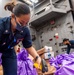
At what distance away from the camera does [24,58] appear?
2105mm

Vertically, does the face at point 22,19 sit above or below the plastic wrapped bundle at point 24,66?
above

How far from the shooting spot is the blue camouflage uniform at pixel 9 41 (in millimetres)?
1119

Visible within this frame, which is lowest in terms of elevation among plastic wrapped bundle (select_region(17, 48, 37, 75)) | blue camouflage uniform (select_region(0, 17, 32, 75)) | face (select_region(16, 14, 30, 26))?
plastic wrapped bundle (select_region(17, 48, 37, 75))

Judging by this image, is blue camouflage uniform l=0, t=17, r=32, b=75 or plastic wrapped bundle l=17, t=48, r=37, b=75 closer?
blue camouflage uniform l=0, t=17, r=32, b=75

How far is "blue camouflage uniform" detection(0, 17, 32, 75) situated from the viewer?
112cm

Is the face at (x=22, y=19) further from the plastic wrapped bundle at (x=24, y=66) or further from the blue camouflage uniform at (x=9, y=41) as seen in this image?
the plastic wrapped bundle at (x=24, y=66)

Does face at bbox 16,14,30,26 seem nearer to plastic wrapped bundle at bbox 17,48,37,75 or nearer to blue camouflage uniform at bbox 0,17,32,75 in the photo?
blue camouflage uniform at bbox 0,17,32,75

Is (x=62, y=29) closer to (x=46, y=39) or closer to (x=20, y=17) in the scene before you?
(x=46, y=39)

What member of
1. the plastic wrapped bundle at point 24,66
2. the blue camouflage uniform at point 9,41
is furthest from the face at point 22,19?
the plastic wrapped bundle at point 24,66

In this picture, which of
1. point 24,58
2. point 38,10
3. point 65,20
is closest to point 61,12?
point 65,20

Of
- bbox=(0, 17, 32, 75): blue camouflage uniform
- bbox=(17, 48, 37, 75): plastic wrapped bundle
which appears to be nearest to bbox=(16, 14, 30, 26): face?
bbox=(0, 17, 32, 75): blue camouflage uniform

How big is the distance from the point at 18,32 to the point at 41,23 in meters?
→ 4.93

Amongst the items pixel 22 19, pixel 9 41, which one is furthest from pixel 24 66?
pixel 22 19

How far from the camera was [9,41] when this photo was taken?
3.82 feet
